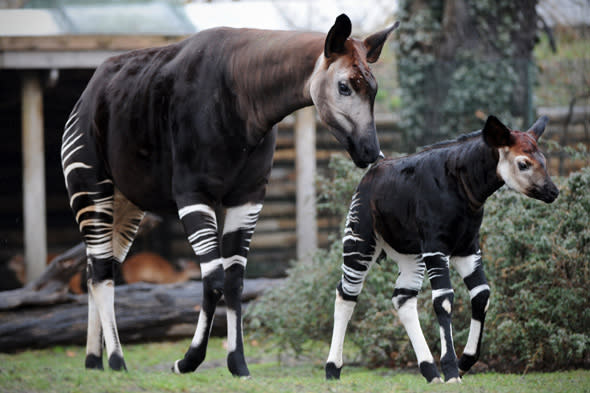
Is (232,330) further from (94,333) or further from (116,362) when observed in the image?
(94,333)

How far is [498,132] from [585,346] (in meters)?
2.19

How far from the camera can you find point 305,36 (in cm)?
437

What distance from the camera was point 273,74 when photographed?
433 cm

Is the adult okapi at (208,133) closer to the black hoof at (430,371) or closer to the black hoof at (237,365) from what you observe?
the black hoof at (237,365)

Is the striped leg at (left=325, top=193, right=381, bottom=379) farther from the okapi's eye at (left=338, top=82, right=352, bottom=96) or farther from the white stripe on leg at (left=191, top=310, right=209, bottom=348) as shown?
the okapi's eye at (left=338, top=82, right=352, bottom=96)

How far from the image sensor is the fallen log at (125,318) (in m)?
8.13

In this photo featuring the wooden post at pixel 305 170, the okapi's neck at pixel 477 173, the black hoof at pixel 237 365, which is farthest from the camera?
the wooden post at pixel 305 170

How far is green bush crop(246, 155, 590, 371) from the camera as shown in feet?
18.7

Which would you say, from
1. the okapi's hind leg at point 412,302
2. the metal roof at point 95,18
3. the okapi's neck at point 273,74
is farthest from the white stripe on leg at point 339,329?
the metal roof at point 95,18

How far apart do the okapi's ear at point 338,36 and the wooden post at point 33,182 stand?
6.87 meters

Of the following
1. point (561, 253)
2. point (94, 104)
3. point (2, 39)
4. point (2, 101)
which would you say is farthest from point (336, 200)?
point (2, 101)

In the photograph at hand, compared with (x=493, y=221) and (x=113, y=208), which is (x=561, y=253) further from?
(x=113, y=208)

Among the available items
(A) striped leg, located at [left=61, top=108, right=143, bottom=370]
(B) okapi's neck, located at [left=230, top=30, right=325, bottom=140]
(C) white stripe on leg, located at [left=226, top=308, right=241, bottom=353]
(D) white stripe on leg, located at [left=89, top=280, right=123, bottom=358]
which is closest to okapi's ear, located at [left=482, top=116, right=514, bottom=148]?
(B) okapi's neck, located at [left=230, top=30, right=325, bottom=140]

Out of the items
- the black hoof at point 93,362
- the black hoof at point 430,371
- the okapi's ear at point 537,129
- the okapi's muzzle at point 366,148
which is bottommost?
the black hoof at point 93,362
